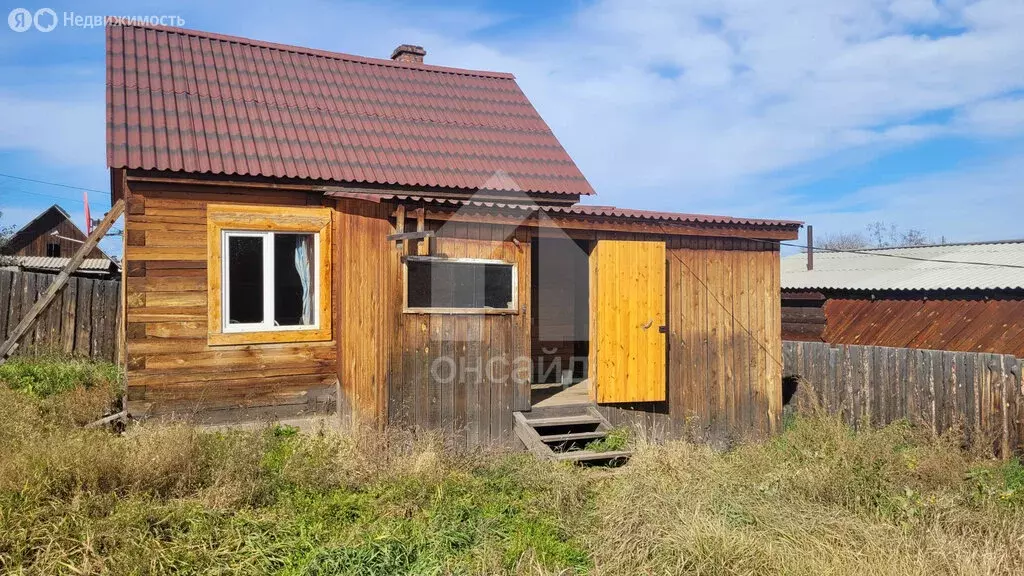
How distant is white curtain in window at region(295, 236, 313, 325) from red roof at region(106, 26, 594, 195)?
0.86 meters

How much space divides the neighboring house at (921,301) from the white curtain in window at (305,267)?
12280 mm

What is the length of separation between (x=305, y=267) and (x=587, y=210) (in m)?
3.65

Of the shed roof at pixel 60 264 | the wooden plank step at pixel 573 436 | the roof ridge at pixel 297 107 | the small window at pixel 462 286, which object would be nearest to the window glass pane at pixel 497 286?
the small window at pixel 462 286

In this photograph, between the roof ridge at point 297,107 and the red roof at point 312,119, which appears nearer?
the red roof at point 312,119

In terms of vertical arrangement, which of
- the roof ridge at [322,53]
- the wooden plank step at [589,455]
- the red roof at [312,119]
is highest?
the roof ridge at [322,53]

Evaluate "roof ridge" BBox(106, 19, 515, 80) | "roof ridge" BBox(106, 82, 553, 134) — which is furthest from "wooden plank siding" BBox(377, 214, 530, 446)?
"roof ridge" BBox(106, 19, 515, 80)

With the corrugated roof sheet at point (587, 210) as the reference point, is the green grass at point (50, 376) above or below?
A: below

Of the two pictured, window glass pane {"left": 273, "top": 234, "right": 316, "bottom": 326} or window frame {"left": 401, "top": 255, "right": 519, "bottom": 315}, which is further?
window glass pane {"left": 273, "top": 234, "right": 316, "bottom": 326}

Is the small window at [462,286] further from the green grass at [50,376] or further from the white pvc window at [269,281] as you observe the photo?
the green grass at [50,376]

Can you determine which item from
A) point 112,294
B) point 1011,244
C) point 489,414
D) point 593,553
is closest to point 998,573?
point 593,553

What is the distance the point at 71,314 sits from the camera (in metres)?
13.3

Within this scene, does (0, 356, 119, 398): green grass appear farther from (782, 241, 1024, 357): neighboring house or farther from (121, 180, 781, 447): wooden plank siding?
(782, 241, 1024, 357): neighboring house

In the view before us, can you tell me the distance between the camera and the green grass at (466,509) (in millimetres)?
5129

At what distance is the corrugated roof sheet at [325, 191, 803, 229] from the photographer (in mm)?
8211
